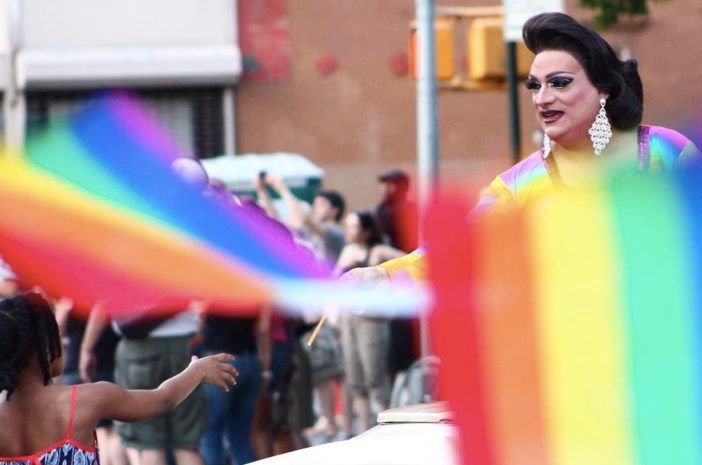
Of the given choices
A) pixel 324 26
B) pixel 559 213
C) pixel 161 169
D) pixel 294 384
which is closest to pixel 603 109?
pixel 559 213

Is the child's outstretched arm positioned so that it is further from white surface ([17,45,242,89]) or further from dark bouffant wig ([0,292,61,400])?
white surface ([17,45,242,89])

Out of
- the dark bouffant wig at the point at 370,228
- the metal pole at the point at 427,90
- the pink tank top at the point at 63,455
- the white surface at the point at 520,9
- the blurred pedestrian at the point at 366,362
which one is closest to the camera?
the pink tank top at the point at 63,455

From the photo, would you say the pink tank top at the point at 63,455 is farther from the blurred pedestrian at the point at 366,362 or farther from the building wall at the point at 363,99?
the building wall at the point at 363,99

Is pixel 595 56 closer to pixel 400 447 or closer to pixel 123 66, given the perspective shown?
pixel 400 447

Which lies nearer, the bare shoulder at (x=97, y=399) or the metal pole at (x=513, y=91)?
the bare shoulder at (x=97, y=399)

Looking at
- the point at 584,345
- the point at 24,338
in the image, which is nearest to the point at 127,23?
the point at 24,338

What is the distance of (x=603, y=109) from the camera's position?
460 cm

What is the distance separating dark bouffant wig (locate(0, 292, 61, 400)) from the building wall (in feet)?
54.0

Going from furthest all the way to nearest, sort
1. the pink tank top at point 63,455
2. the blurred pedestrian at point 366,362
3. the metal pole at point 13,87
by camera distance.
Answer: the metal pole at point 13,87 < the blurred pedestrian at point 366,362 < the pink tank top at point 63,455

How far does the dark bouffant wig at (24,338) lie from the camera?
17.3 ft

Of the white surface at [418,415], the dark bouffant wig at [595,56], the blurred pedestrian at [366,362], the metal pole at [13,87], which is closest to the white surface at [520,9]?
the blurred pedestrian at [366,362]

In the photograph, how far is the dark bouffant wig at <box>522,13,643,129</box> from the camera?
4.54m

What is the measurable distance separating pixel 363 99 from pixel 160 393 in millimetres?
16961

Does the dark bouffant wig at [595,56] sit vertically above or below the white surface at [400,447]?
above
